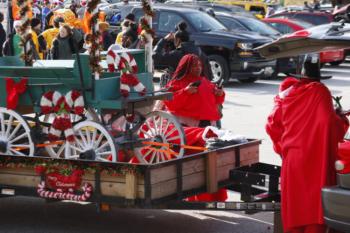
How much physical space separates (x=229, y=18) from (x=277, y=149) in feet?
52.0

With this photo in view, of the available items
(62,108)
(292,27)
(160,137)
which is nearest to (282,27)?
(292,27)

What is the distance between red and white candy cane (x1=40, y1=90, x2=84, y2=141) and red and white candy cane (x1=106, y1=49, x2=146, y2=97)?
16.4 inches

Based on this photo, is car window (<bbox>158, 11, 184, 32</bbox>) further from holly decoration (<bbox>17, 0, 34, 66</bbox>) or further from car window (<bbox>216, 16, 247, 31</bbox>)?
holly decoration (<bbox>17, 0, 34, 66</bbox>)

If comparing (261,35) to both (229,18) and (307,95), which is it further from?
(307,95)

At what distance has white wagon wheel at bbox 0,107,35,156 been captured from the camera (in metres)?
7.66

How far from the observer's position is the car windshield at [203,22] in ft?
63.6

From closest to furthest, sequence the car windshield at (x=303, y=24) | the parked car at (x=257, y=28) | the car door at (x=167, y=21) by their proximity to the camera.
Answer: the car door at (x=167, y=21) → the parked car at (x=257, y=28) → the car windshield at (x=303, y=24)

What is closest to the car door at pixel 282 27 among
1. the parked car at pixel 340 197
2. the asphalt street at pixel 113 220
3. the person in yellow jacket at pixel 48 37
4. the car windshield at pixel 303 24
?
the car windshield at pixel 303 24

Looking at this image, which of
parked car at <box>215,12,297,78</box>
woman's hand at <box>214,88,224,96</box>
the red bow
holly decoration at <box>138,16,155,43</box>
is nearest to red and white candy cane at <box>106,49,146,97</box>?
holly decoration at <box>138,16,155,43</box>

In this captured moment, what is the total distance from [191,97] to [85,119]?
1373 mm

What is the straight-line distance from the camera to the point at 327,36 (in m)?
5.78

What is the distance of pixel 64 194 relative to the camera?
678cm

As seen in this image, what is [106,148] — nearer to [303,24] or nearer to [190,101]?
[190,101]

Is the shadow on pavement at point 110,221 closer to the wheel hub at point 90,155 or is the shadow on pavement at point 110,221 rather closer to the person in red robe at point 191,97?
the wheel hub at point 90,155
